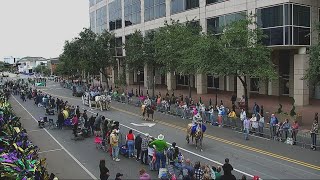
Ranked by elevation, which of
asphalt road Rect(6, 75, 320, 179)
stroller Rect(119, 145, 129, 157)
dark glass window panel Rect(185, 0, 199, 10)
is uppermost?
dark glass window panel Rect(185, 0, 199, 10)

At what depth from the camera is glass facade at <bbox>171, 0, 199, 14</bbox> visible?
4549 cm

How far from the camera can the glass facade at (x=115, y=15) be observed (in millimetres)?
68338

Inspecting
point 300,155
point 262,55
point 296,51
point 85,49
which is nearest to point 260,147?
point 300,155

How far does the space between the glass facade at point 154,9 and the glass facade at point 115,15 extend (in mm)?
11624

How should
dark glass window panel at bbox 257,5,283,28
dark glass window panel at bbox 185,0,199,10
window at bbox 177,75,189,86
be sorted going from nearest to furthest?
dark glass window panel at bbox 257,5,283,28
dark glass window panel at bbox 185,0,199,10
window at bbox 177,75,189,86

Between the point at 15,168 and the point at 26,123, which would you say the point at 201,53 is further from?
the point at 15,168

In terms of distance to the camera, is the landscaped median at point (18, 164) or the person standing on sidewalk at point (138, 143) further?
the person standing on sidewalk at point (138, 143)

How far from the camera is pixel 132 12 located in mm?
62906

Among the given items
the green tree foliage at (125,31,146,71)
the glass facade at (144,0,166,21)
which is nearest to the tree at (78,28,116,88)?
the glass facade at (144,0,166,21)

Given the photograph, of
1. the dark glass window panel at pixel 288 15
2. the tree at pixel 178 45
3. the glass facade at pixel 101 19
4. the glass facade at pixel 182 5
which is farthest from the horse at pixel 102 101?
the glass facade at pixel 101 19

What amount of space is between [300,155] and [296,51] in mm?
19396

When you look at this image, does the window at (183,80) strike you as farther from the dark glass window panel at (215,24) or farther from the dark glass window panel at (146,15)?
the dark glass window panel at (215,24)

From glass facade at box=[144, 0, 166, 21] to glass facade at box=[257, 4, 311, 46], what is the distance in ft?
69.3

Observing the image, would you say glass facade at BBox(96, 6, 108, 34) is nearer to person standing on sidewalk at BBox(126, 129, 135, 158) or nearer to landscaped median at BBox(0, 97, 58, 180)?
person standing on sidewalk at BBox(126, 129, 135, 158)
